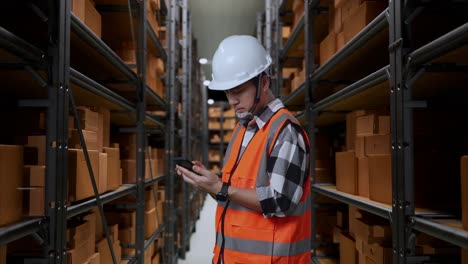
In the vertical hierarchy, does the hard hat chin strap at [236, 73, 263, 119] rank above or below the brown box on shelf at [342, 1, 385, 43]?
below

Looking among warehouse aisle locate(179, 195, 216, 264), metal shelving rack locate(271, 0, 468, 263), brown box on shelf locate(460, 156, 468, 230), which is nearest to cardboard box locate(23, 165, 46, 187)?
metal shelving rack locate(271, 0, 468, 263)

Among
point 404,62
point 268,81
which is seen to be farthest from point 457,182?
point 268,81

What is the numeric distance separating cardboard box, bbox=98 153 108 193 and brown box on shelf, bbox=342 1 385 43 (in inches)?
72.5

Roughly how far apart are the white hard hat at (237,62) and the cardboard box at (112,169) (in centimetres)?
114

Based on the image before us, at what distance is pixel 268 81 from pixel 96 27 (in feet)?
4.20

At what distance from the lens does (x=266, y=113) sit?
2129 mm

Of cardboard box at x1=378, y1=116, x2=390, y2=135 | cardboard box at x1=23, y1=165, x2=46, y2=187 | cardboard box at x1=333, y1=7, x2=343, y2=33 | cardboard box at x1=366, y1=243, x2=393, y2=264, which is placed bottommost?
cardboard box at x1=366, y1=243, x2=393, y2=264

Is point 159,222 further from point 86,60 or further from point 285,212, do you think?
point 285,212

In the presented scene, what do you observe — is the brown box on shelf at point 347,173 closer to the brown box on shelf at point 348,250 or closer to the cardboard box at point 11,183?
the brown box on shelf at point 348,250

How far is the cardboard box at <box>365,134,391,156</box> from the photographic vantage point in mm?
2368

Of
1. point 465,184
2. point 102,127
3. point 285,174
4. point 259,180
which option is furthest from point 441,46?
point 102,127

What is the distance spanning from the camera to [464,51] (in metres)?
1.64

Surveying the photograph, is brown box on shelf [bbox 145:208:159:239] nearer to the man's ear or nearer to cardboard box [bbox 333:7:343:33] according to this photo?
cardboard box [bbox 333:7:343:33]

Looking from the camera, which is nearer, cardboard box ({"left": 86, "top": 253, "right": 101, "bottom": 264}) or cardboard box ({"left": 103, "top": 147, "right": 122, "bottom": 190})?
cardboard box ({"left": 86, "top": 253, "right": 101, "bottom": 264})
